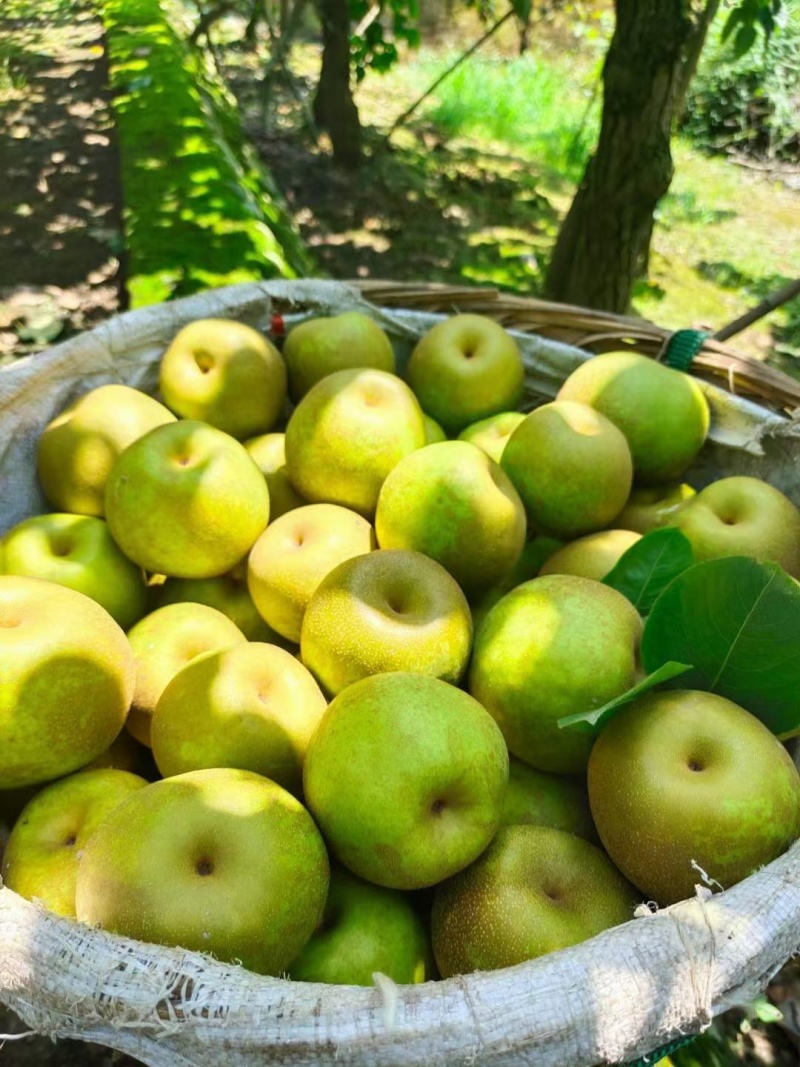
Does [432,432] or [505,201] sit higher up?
[432,432]

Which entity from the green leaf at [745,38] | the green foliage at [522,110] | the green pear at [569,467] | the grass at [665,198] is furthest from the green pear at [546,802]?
the green foliage at [522,110]

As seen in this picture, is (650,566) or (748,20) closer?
(650,566)

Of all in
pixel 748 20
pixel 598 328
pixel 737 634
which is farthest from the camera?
pixel 748 20

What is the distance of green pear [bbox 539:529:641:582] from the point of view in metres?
2.00

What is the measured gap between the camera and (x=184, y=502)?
6.33 ft

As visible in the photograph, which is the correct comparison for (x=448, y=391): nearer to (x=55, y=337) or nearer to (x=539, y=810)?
(x=539, y=810)

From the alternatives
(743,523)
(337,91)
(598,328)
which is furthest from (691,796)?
(337,91)

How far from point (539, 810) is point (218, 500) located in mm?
976

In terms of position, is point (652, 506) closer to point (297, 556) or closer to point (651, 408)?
point (651, 408)

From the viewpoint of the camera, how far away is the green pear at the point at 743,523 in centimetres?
200

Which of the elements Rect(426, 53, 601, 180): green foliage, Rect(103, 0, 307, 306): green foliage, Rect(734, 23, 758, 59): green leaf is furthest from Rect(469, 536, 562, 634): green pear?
Rect(426, 53, 601, 180): green foliage

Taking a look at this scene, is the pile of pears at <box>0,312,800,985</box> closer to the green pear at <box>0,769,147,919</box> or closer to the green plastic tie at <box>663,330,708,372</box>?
the green pear at <box>0,769,147,919</box>

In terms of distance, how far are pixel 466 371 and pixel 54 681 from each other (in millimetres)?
1426

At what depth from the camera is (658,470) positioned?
92.7 inches
